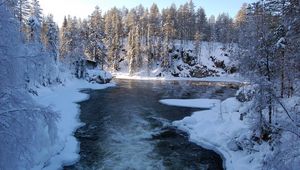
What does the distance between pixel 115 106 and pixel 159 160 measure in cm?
2030

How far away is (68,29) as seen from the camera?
273ft

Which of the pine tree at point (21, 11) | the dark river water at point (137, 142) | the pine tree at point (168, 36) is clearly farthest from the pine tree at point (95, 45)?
the pine tree at point (21, 11)

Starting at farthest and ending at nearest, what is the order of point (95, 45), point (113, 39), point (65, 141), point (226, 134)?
1. point (113, 39)
2. point (95, 45)
3. point (226, 134)
4. point (65, 141)

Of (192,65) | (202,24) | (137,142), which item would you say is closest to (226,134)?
(137,142)

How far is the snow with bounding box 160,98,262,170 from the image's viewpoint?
17938 mm

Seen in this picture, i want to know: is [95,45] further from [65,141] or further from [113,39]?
[65,141]

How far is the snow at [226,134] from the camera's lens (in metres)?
17.9

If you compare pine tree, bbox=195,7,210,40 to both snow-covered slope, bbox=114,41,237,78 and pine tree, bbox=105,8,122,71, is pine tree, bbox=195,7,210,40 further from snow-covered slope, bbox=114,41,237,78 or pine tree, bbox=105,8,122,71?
pine tree, bbox=105,8,122,71

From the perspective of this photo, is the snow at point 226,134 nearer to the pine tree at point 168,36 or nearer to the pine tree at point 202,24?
the pine tree at point 168,36

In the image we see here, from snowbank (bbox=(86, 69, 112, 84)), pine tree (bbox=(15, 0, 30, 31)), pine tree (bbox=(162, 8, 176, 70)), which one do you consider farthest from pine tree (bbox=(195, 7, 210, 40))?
pine tree (bbox=(15, 0, 30, 31))

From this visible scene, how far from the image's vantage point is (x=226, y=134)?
22.8 metres

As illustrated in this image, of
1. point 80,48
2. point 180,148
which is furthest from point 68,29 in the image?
point 180,148

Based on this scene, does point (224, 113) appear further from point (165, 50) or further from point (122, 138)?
point (165, 50)

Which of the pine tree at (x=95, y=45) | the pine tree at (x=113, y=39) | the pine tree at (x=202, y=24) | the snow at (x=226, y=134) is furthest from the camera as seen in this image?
the pine tree at (x=202, y=24)
